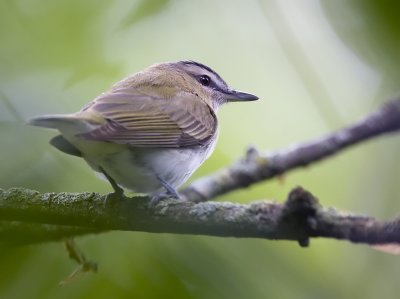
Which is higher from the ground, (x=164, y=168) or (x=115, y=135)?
(x=115, y=135)

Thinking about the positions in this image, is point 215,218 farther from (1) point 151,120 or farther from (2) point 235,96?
A: (2) point 235,96

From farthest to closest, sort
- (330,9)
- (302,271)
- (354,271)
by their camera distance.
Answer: (354,271) → (302,271) → (330,9)

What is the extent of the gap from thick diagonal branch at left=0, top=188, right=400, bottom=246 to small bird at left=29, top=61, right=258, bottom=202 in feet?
0.83

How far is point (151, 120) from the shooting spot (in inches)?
123

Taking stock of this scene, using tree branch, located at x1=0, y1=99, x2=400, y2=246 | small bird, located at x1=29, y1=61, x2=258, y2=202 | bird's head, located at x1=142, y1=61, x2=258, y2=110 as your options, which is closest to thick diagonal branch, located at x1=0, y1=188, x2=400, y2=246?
tree branch, located at x1=0, y1=99, x2=400, y2=246

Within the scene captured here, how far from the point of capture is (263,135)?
17.2 ft

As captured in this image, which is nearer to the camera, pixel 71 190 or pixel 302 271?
pixel 302 271

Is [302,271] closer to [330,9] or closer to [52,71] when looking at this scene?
[330,9]

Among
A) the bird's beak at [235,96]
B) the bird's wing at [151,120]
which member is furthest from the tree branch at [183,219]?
the bird's beak at [235,96]

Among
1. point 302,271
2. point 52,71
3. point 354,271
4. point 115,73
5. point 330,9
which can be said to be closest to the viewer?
point 330,9

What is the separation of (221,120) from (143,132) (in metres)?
2.13

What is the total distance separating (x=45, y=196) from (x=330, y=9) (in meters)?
1.09

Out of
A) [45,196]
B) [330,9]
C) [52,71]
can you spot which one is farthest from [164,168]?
[330,9]

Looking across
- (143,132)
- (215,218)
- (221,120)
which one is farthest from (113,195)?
(221,120)
